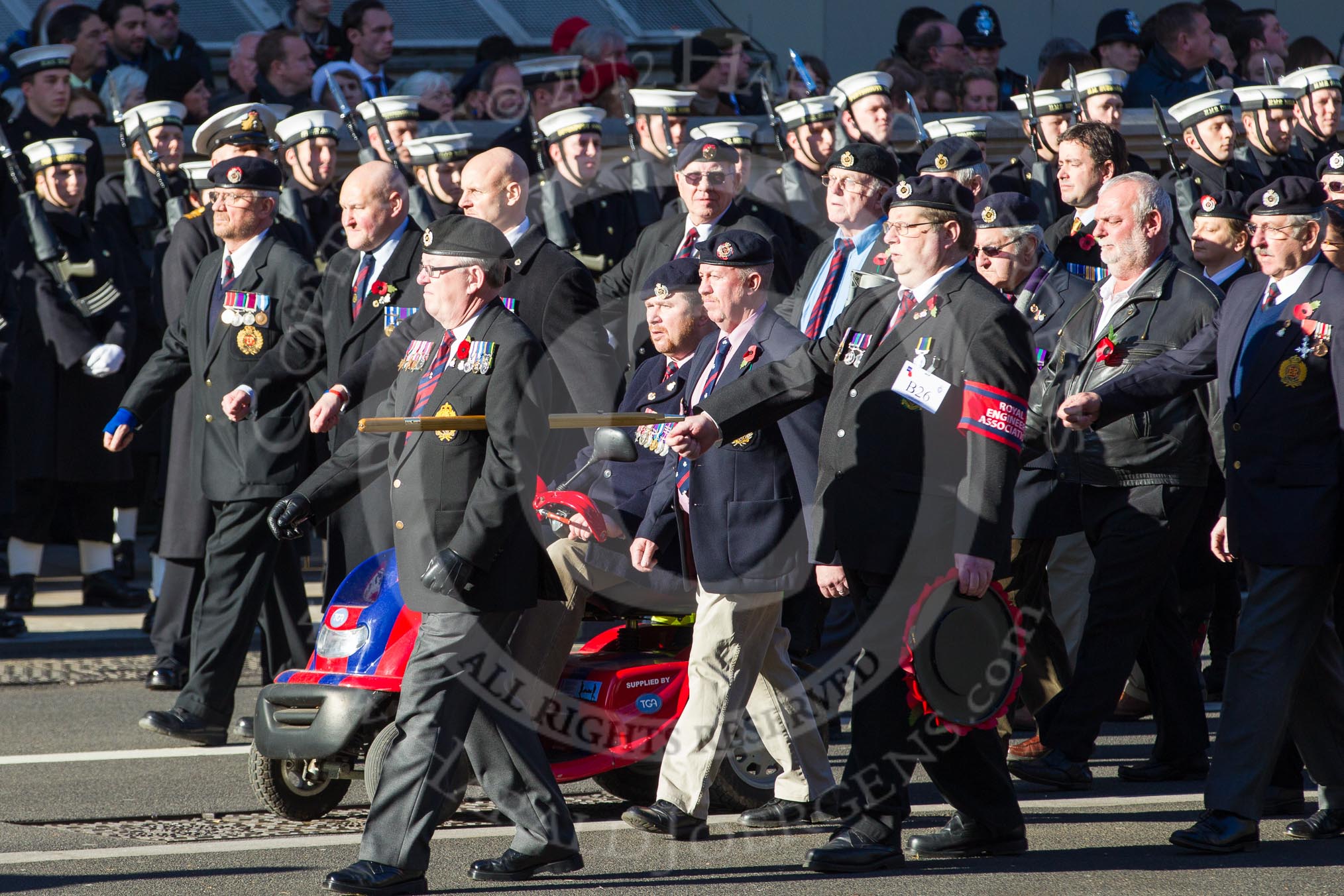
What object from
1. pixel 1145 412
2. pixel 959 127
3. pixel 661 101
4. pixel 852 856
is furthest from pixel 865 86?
pixel 852 856

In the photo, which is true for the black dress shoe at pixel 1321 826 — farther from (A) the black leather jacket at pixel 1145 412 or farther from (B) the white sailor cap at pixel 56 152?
(B) the white sailor cap at pixel 56 152

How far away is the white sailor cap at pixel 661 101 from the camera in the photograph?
11188mm

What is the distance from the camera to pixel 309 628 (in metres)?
8.55

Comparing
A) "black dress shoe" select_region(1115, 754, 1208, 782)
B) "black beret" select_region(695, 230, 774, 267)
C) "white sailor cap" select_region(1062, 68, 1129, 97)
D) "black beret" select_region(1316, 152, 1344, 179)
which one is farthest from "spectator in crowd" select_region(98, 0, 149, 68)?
"black dress shoe" select_region(1115, 754, 1208, 782)

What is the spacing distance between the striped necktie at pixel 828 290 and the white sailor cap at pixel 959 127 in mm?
2574

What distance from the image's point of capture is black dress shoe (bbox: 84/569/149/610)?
35.6ft

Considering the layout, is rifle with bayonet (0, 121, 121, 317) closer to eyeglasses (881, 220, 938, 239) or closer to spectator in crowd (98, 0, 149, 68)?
spectator in crowd (98, 0, 149, 68)

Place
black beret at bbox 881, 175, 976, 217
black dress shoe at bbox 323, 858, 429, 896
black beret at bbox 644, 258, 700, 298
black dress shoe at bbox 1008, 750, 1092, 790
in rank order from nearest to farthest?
black dress shoe at bbox 323, 858, 429, 896 < black beret at bbox 881, 175, 976, 217 < black beret at bbox 644, 258, 700, 298 < black dress shoe at bbox 1008, 750, 1092, 790

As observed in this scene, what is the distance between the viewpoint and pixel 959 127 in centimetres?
1117

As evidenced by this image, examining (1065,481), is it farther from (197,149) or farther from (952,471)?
(197,149)

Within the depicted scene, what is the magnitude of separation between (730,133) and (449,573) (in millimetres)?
5267

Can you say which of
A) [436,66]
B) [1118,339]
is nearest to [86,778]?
[1118,339]

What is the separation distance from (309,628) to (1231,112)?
534cm

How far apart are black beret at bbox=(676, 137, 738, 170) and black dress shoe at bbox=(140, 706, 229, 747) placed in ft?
9.97
